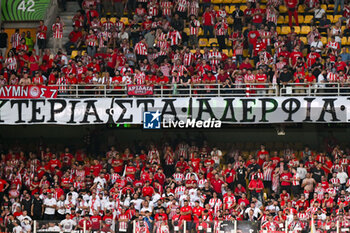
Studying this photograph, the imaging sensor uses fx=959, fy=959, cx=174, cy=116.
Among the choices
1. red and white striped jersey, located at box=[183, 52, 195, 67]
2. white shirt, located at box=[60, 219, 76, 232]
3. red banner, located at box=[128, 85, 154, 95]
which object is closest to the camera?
white shirt, located at box=[60, 219, 76, 232]

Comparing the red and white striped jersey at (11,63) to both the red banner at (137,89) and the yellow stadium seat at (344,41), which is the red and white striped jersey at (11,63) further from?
the yellow stadium seat at (344,41)

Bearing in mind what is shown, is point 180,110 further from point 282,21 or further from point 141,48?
point 282,21

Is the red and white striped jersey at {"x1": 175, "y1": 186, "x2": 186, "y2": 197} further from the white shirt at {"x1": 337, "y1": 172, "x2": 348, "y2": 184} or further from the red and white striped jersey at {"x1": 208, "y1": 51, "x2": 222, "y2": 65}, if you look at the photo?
the white shirt at {"x1": 337, "y1": 172, "x2": 348, "y2": 184}

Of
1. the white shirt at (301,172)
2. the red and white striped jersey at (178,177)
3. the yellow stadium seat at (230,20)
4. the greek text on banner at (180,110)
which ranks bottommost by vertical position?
the red and white striped jersey at (178,177)

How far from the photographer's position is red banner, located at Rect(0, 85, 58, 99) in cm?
2852

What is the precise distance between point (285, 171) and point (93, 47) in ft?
25.3

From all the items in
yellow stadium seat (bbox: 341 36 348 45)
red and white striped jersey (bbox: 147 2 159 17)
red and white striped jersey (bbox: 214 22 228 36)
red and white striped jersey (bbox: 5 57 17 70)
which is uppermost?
red and white striped jersey (bbox: 147 2 159 17)

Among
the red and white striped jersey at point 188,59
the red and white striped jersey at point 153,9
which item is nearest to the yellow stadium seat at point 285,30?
the red and white striped jersey at point 188,59

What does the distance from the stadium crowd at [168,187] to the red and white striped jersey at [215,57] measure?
269 centimetres

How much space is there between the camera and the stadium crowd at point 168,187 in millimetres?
26703

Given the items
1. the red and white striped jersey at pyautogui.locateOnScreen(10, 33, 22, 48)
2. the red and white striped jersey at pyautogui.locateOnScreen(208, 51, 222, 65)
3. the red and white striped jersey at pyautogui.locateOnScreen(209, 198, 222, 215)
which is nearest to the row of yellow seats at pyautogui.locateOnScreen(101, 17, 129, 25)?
the red and white striped jersey at pyautogui.locateOnScreen(10, 33, 22, 48)

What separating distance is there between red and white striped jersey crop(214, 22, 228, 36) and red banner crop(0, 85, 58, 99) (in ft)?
20.1

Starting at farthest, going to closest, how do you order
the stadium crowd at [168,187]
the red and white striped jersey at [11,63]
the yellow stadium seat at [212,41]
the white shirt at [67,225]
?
the yellow stadium seat at [212,41]
the red and white striped jersey at [11,63]
the stadium crowd at [168,187]
the white shirt at [67,225]

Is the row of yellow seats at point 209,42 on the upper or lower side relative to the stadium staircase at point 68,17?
lower
